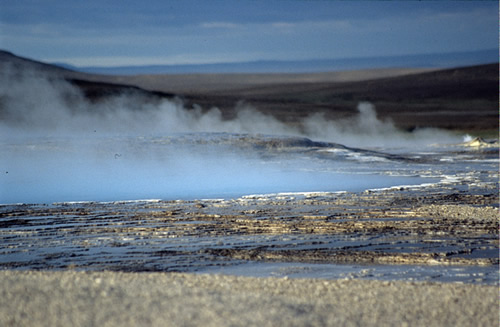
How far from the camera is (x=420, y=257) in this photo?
32.1 feet

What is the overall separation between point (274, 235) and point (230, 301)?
15.1 ft

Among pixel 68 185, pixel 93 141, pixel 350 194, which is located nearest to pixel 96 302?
pixel 350 194

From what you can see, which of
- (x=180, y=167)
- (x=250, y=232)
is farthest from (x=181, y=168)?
(x=250, y=232)

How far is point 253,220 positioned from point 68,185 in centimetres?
Result: 1030

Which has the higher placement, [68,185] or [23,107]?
[23,107]

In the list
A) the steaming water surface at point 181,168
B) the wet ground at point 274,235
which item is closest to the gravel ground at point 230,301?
the wet ground at point 274,235

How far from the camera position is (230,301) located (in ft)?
23.4

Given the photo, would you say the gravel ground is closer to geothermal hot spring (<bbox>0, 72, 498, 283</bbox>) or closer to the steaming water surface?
geothermal hot spring (<bbox>0, 72, 498, 283</bbox>)

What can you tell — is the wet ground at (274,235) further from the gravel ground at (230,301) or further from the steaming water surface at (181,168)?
the steaming water surface at (181,168)

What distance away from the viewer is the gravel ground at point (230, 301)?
657 centimetres

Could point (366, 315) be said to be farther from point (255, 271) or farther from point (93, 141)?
point (93, 141)

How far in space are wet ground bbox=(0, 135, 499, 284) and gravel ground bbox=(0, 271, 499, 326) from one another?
787 millimetres

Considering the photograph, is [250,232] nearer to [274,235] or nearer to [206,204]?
[274,235]

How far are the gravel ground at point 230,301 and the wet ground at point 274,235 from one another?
79 centimetres
